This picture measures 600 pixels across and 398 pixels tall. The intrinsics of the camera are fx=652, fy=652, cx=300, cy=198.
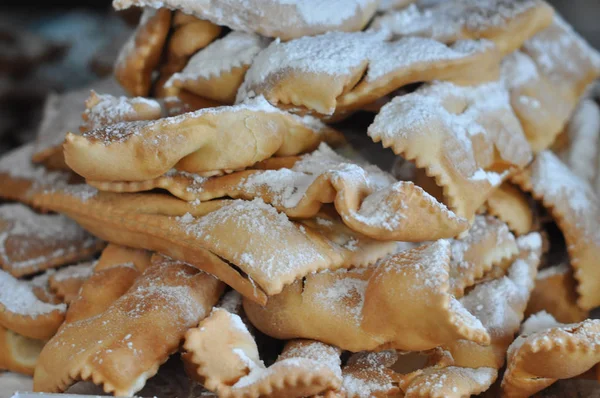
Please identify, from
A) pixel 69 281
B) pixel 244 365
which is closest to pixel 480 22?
pixel 244 365

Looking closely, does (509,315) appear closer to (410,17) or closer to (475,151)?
(475,151)

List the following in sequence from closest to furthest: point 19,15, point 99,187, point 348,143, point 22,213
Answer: point 99,187
point 348,143
point 22,213
point 19,15

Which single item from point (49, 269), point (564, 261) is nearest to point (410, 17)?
point (564, 261)

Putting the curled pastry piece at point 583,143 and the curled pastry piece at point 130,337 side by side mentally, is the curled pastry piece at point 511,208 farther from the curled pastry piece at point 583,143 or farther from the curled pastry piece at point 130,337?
the curled pastry piece at point 130,337

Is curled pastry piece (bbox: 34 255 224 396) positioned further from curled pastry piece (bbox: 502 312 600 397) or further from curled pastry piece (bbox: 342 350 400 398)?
curled pastry piece (bbox: 502 312 600 397)

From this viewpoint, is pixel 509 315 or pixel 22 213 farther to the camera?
pixel 22 213

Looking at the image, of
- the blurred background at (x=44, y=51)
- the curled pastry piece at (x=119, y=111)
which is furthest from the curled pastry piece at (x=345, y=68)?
the blurred background at (x=44, y=51)
